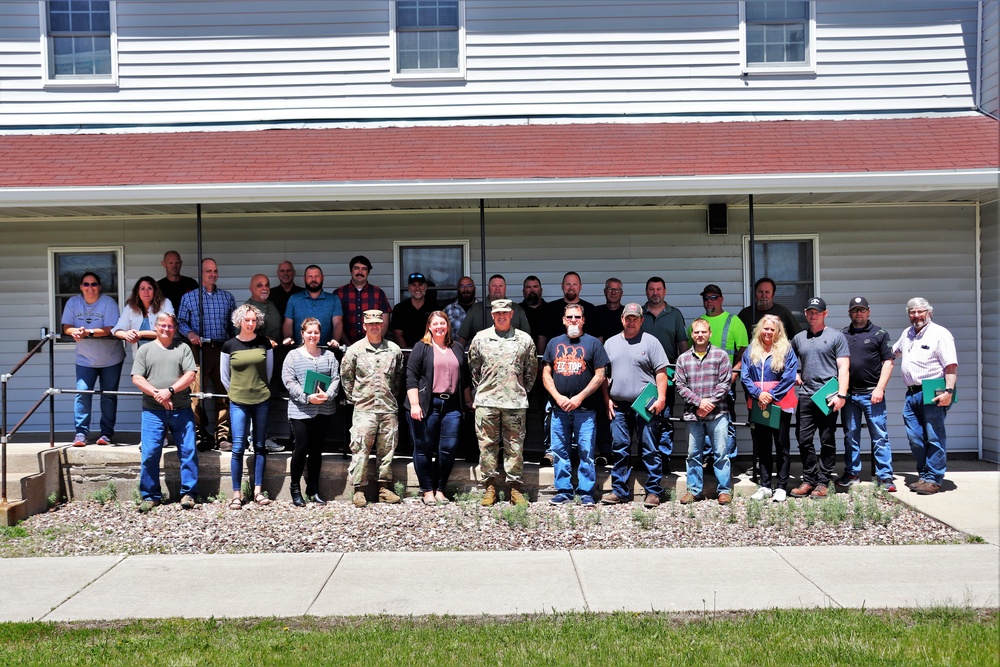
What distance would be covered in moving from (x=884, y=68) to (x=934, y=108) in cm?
76

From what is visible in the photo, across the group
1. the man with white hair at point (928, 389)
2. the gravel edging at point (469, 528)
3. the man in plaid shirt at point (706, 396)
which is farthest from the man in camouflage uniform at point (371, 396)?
the man with white hair at point (928, 389)

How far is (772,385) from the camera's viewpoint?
7.99 meters

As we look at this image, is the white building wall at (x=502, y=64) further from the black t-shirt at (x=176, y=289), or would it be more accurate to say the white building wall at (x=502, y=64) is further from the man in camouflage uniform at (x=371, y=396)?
the man in camouflage uniform at (x=371, y=396)

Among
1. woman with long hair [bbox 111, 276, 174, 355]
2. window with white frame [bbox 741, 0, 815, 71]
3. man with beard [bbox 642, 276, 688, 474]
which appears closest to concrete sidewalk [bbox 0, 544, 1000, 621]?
man with beard [bbox 642, 276, 688, 474]

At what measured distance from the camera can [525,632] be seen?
4.93 m

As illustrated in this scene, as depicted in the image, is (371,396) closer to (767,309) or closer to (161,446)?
(161,446)

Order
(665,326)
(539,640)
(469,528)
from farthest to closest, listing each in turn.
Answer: (665,326) < (469,528) < (539,640)

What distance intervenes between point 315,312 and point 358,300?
472mm

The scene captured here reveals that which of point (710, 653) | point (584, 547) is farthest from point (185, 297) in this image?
point (710, 653)

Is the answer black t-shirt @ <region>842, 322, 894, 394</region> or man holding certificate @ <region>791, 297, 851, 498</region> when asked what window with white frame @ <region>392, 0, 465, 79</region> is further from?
black t-shirt @ <region>842, 322, 894, 394</region>

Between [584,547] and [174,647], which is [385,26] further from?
[174,647]

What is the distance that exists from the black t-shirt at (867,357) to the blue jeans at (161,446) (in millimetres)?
6215

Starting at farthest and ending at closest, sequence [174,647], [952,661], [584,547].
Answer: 1. [584,547]
2. [174,647]
3. [952,661]

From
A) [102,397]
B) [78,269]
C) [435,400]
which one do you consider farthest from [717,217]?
[78,269]
